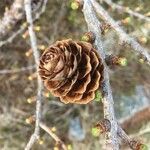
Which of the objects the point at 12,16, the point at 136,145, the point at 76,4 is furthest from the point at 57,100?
the point at 136,145

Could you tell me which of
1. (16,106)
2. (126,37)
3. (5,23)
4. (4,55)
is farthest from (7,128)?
(126,37)

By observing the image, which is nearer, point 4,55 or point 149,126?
point 149,126

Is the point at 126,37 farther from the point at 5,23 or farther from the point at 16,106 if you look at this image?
the point at 16,106

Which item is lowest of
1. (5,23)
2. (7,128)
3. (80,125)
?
(80,125)

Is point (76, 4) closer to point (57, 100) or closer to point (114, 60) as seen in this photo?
point (114, 60)

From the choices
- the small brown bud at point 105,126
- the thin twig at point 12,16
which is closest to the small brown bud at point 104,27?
the small brown bud at point 105,126

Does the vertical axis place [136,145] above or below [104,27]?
below
